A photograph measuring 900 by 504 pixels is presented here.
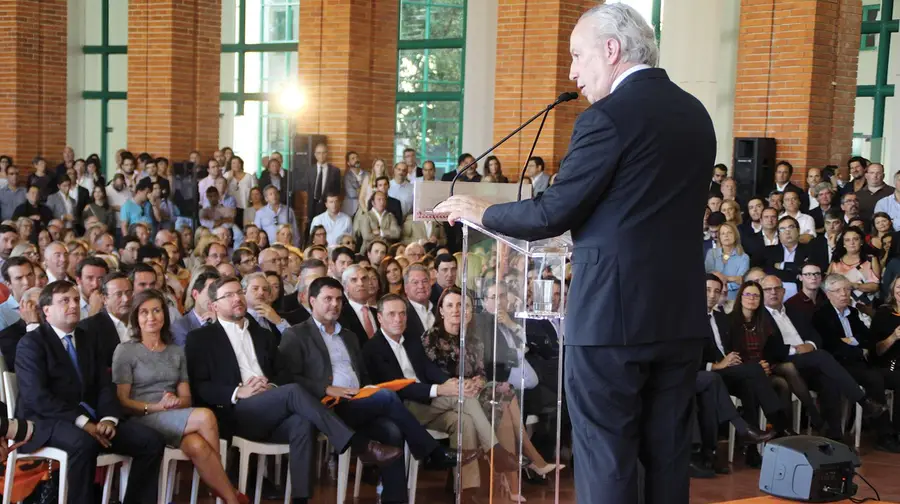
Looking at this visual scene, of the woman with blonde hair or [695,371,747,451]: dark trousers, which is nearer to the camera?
[695,371,747,451]: dark trousers

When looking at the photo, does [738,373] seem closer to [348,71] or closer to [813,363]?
[813,363]

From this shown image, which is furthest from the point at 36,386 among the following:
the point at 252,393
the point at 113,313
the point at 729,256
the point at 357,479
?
A: the point at 729,256

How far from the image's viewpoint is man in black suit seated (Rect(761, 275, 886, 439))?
7.34 m

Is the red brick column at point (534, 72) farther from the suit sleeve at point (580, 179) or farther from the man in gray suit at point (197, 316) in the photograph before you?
the suit sleeve at point (580, 179)

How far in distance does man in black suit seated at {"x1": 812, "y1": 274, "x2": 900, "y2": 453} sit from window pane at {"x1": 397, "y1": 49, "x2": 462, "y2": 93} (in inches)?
379

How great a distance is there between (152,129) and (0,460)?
483 inches

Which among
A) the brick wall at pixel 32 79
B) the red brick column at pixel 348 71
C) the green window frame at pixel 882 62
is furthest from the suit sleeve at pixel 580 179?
the brick wall at pixel 32 79

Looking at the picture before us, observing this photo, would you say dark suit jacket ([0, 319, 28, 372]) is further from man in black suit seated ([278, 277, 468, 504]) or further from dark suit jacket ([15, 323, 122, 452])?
man in black suit seated ([278, 277, 468, 504])

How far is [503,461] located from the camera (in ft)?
12.5

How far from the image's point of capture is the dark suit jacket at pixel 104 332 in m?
5.39

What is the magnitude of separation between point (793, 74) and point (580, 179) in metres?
8.75

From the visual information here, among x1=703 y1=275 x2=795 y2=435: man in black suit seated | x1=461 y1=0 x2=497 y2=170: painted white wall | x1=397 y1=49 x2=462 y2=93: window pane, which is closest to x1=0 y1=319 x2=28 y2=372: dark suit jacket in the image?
x1=703 y1=275 x2=795 y2=435: man in black suit seated

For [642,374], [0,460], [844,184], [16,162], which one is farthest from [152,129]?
[642,374]

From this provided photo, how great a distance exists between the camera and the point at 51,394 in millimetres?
5043
